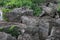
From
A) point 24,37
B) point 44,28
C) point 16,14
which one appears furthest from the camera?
point 16,14

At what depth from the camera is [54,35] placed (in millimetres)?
9211

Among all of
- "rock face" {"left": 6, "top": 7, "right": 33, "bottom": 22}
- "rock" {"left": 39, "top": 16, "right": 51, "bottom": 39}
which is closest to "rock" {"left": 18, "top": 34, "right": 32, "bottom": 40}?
"rock" {"left": 39, "top": 16, "right": 51, "bottom": 39}

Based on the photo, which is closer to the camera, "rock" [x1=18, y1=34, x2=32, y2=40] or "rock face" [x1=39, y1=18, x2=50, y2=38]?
"rock" [x1=18, y1=34, x2=32, y2=40]

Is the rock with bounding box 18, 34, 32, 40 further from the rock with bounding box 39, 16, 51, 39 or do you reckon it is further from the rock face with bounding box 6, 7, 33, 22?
the rock face with bounding box 6, 7, 33, 22

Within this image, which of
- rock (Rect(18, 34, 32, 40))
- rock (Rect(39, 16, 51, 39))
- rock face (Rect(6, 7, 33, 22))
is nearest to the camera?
rock (Rect(18, 34, 32, 40))

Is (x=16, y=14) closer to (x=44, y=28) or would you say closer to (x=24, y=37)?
(x=44, y=28)

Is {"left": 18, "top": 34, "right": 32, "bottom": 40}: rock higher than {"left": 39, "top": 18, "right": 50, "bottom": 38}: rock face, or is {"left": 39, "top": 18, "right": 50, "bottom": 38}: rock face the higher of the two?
{"left": 18, "top": 34, "right": 32, "bottom": 40}: rock

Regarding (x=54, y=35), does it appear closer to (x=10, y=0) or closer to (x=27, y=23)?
(x=27, y=23)

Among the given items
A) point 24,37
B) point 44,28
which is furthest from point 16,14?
point 24,37

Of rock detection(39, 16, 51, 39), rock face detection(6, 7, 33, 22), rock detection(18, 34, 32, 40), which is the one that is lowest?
rock face detection(6, 7, 33, 22)

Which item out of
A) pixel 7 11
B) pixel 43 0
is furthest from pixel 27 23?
pixel 43 0

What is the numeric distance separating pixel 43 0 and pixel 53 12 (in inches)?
190

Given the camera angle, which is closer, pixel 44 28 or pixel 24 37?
pixel 24 37

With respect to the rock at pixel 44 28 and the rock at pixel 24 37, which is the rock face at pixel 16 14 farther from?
the rock at pixel 24 37
